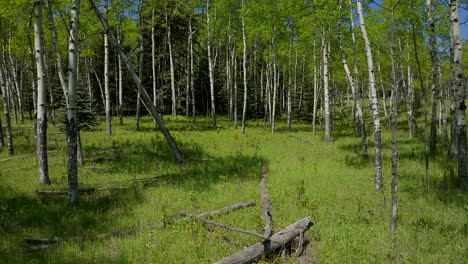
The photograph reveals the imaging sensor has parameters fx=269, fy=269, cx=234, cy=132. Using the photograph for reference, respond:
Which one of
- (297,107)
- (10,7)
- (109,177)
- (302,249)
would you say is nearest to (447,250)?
(302,249)

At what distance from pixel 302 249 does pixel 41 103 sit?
8121mm

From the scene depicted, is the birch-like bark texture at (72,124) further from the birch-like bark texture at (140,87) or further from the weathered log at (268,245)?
the weathered log at (268,245)

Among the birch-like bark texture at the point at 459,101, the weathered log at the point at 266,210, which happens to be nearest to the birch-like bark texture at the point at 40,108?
the weathered log at the point at 266,210

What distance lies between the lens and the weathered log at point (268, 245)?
4292 millimetres

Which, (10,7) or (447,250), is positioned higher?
(10,7)

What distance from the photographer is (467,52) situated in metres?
28.8

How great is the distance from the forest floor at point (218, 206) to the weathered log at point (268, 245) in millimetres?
222

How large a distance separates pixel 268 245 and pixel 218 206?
2.55m

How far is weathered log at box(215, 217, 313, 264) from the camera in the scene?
429 centimetres

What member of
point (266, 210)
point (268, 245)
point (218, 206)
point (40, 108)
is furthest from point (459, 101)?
point (40, 108)

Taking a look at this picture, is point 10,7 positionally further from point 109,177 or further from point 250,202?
point 250,202

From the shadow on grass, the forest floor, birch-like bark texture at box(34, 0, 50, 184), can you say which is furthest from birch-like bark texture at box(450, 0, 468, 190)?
birch-like bark texture at box(34, 0, 50, 184)

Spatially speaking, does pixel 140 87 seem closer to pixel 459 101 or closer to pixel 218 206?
pixel 218 206

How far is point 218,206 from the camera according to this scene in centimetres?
712
